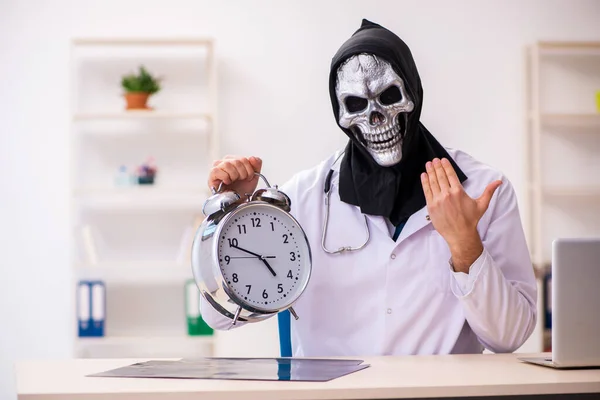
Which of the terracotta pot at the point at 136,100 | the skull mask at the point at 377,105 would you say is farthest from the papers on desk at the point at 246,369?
the terracotta pot at the point at 136,100

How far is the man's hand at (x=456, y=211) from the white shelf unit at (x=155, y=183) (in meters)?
2.84

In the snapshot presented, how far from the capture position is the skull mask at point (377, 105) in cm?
203

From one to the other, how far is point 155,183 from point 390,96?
257cm

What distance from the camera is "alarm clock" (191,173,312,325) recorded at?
1.59 meters

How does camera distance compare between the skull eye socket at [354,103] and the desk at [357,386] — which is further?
the skull eye socket at [354,103]

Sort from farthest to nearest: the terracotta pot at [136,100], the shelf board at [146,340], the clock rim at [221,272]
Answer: the terracotta pot at [136,100] < the shelf board at [146,340] < the clock rim at [221,272]

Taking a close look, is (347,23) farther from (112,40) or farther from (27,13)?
(27,13)

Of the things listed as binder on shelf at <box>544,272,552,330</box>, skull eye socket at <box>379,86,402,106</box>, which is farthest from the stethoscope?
binder on shelf at <box>544,272,552,330</box>

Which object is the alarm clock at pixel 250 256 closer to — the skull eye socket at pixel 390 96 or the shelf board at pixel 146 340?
the skull eye socket at pixel 390 96

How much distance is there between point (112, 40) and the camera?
4.23 meters

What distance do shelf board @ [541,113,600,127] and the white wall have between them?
6.4 inches

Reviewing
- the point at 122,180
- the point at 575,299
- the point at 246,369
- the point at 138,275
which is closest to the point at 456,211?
the point at 575,299

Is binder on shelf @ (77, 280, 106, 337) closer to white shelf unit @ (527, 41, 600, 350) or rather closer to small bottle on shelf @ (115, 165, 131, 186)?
small bottle on shelf @ (115, 165, 131, 186)

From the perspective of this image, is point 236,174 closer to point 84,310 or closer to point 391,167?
point 391,167
